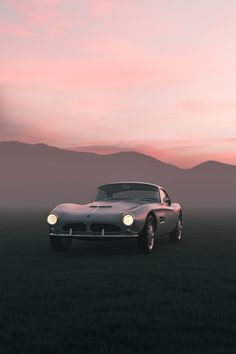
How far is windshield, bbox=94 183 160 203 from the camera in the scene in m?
13.0

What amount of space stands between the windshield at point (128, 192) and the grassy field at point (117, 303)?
6.75 ft

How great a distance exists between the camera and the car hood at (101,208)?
11.1m

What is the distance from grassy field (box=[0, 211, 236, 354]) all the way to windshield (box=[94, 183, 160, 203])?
6.75 ft

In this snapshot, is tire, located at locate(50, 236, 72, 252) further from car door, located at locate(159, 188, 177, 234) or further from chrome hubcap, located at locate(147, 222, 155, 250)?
car door, located at locate(159, 188, 177, 234)

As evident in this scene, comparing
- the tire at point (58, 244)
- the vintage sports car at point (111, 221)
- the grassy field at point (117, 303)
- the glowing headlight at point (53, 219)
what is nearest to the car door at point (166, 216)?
the vintage sports car at point (111, 221)

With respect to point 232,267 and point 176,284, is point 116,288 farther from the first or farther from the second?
point 232,267

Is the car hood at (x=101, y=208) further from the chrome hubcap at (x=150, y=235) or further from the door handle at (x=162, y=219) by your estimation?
the door handle at (x=162, y=219)

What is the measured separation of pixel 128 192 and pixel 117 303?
696 cm

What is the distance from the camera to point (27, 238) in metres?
15.5

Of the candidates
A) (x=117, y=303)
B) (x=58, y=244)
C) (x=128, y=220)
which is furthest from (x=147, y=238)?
(x=117, y=303)

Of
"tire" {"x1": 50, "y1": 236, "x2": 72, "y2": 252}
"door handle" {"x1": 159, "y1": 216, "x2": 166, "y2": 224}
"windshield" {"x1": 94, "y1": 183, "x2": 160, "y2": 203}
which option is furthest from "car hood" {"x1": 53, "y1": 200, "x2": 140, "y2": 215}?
"windshield" {"x1": 94, "y1": 183, "x2": 160, "y2": 203}

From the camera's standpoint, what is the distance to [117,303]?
6422 mm

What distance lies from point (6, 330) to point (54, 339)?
1.87 feet

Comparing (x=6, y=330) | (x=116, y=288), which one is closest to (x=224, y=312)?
(x=116, y=288)
